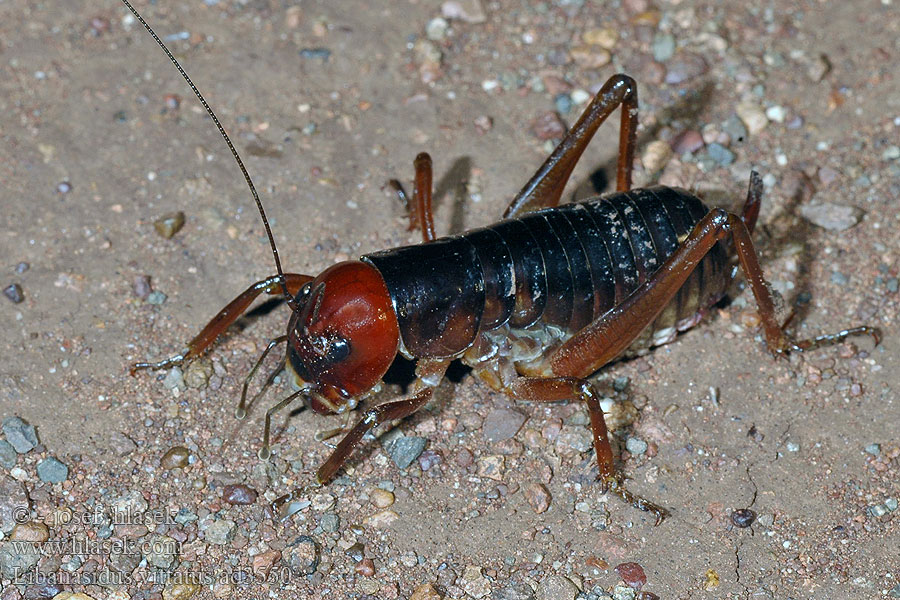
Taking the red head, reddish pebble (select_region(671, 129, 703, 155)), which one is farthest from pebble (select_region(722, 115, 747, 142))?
the red head

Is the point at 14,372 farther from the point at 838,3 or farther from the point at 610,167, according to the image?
the point at 838,3

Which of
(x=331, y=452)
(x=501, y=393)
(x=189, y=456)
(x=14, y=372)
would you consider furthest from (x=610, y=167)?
(x=14, y=372)

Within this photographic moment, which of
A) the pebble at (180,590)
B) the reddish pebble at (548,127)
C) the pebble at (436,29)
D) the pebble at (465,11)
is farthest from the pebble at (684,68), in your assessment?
the pebble at (180,590)

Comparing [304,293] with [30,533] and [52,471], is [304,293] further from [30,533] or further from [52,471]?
[30,533]

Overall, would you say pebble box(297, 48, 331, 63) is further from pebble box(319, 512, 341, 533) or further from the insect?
pebble box(319, 512, 341, 533)

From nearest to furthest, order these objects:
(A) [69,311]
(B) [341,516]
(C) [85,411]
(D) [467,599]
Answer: (D) [467,599]
(B) [341,516]
(C) [85,411]
(A) [69,311]
